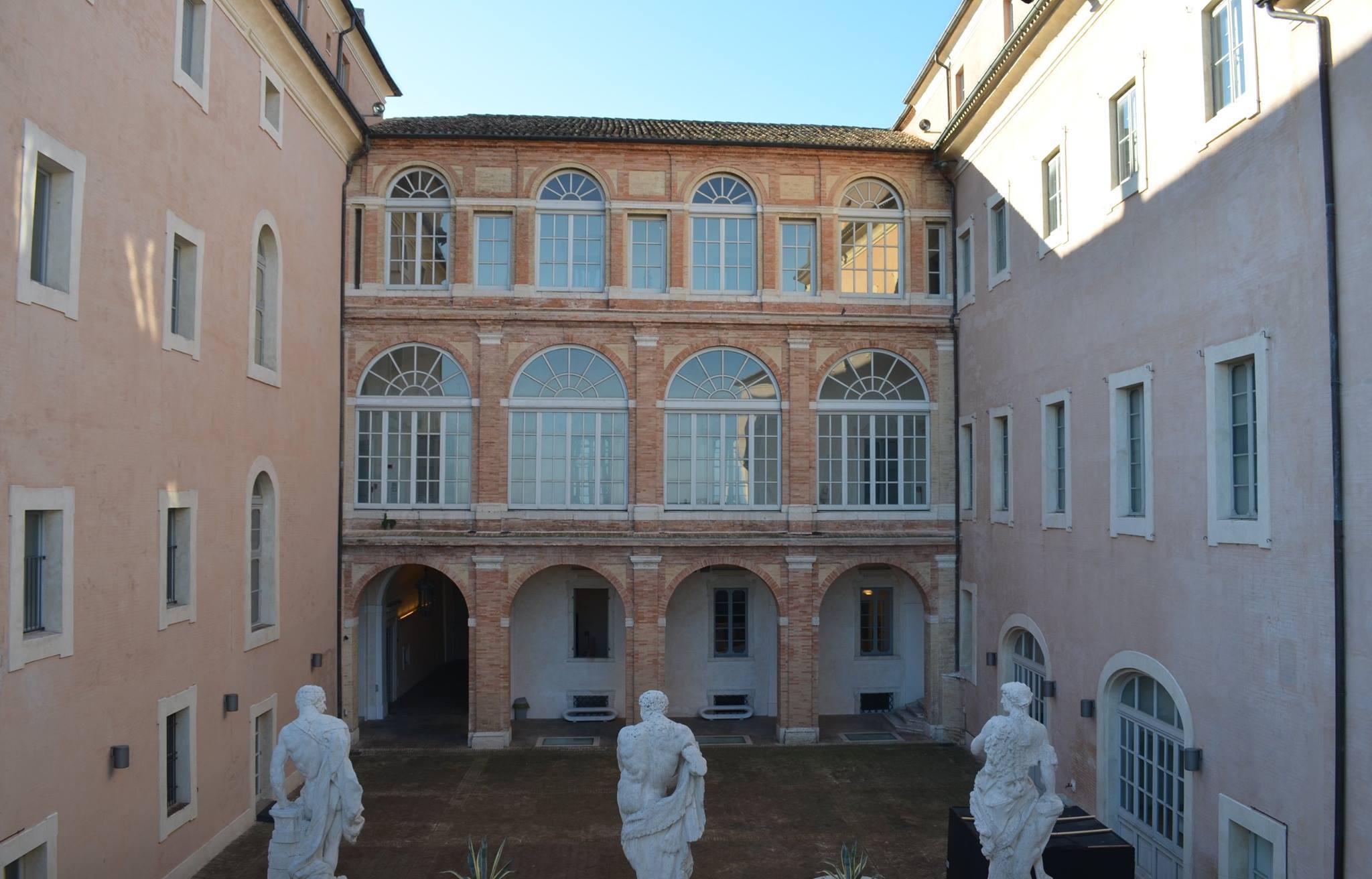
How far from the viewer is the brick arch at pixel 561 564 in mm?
18078

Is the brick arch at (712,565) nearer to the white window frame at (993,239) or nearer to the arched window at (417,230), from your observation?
the white window frame at (993,239)

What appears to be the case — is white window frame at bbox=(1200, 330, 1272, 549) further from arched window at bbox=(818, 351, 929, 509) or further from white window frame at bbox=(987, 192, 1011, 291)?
arched window at bbox=(818, 351, 929, 509)

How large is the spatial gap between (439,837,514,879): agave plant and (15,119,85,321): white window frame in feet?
21.8

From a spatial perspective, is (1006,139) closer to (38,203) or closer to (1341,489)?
(1341,489)

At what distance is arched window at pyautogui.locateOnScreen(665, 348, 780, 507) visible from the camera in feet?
61.0

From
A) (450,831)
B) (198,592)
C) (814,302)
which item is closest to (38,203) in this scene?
(198,592)

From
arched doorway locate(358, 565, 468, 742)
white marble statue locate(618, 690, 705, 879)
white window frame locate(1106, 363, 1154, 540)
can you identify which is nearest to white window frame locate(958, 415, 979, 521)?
white window frame locate(1106, 363, 1154, 540)

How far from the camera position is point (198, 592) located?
11812mm

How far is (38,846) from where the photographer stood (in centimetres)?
848

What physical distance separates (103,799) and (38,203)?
586 cm

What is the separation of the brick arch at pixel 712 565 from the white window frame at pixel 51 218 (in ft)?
37.5

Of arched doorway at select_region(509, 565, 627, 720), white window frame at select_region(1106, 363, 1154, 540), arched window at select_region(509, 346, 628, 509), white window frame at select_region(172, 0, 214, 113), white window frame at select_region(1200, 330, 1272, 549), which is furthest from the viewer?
arched doorway at select_region(509, 565, 627, 720)

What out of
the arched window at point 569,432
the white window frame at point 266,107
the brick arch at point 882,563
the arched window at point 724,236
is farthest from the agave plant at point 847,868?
the white window frame at point 266,107

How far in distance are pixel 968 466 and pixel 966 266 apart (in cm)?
386
